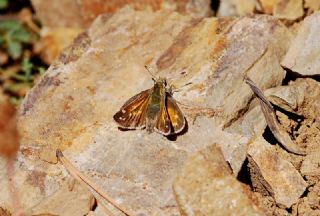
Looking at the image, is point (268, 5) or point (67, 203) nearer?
point (67, 203)

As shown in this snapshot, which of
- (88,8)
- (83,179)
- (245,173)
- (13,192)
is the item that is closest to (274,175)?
(245,173)

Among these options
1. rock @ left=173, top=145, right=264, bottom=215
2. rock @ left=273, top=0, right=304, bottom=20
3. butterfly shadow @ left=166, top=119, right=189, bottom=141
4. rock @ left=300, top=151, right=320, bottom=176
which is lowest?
rock @ left=300, top=151, right=320, bottom=176

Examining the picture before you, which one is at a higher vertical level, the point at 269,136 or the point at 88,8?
the point at 88,8

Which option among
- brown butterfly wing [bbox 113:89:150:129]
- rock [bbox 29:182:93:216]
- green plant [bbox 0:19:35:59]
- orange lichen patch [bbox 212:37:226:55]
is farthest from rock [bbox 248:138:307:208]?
green plant [bbox 0:19:35:59]

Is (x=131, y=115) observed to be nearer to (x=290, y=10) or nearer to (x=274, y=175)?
(x=274, y=175)

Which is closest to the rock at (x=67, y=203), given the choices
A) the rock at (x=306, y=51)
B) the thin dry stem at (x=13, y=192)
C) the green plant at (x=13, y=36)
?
the thin dry stem at (x=13, y=192)

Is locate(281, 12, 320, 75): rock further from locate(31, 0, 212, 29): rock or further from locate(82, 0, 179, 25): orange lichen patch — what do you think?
locate(82, 0, 179, 25): orange lichen patch
